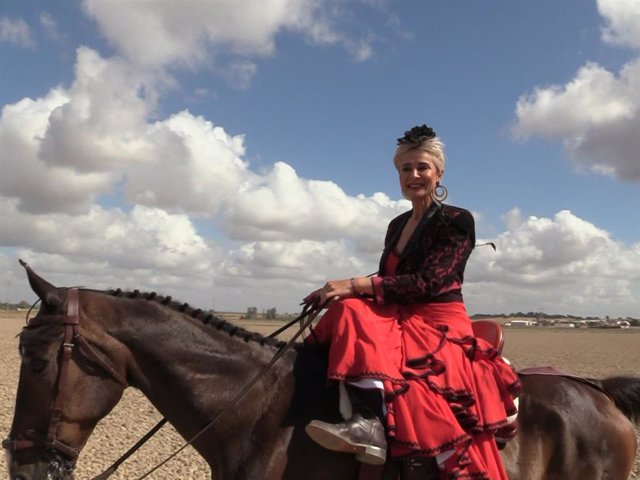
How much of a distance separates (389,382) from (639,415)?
9.23ft

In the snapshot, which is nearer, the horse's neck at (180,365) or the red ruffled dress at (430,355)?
the red ruffled dress at (430,355)


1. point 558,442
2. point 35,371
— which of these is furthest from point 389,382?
point 35,371

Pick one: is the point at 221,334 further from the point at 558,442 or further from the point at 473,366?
the point at 558,442

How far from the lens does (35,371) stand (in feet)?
11.7

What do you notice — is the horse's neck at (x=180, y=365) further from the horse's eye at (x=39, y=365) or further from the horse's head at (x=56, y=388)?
the horse's eye at (x=39, y=365)

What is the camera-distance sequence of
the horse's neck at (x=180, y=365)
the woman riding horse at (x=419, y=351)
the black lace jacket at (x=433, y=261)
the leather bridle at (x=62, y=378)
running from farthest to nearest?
the black lace jacket at (x=433, y=261)
the horse's neck at (x=180, y=365)
the woman riding horse at (x=419, y=351)
the leather bridle at (x=62, y=378)

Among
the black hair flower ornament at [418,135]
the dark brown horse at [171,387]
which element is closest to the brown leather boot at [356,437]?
the dark brown horse at [171,387]

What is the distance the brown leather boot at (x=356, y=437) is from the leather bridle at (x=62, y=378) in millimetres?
1298

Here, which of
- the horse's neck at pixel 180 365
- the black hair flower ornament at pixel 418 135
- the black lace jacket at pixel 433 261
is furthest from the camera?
the black hair flower ornament at pixel 418 135

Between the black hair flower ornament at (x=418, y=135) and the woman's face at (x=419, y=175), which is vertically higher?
the black hair flower ornament at (x=418, y=135)

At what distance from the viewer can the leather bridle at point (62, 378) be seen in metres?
3.51

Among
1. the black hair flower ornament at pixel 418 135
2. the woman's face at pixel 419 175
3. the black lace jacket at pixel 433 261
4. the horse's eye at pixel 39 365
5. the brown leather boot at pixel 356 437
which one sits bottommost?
the brown leather boot at pixel 356 437

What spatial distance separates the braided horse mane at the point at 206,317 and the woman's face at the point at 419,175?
1448 mm

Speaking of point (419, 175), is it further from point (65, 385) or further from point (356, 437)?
point (65, 385)
